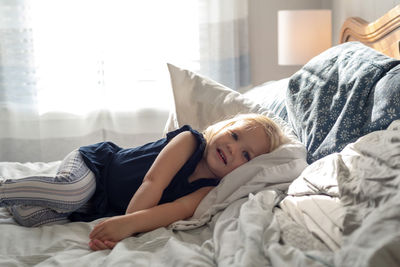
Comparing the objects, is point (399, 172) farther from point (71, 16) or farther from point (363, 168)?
point (71, 16)

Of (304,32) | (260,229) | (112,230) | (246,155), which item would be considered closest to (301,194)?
(260,229)

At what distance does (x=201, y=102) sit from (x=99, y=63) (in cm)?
145

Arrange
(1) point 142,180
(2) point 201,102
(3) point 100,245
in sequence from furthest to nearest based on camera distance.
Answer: (2) point 201,102
(1) point 142,180
(3) point 100,245

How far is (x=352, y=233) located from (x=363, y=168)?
214 mm

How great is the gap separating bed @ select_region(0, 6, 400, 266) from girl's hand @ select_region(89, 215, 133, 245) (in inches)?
1.3

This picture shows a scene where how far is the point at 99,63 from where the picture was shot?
3182 mm

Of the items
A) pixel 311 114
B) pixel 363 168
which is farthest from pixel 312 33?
pixel 363 168

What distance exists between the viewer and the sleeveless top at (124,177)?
1515 mm

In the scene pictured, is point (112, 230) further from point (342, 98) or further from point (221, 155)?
point (342, 98)

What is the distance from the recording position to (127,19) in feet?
10.4

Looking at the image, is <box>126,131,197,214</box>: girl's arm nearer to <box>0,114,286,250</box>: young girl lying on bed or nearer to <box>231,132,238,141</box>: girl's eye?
<box>0,114,286,250</box>: young girl lying on bed

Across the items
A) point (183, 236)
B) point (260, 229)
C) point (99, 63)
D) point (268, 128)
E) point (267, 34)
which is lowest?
point (183, 236)

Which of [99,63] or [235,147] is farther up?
[99,63]

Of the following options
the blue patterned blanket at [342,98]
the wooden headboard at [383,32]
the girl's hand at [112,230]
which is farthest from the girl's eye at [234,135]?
the wooden headboard at [383,32]
